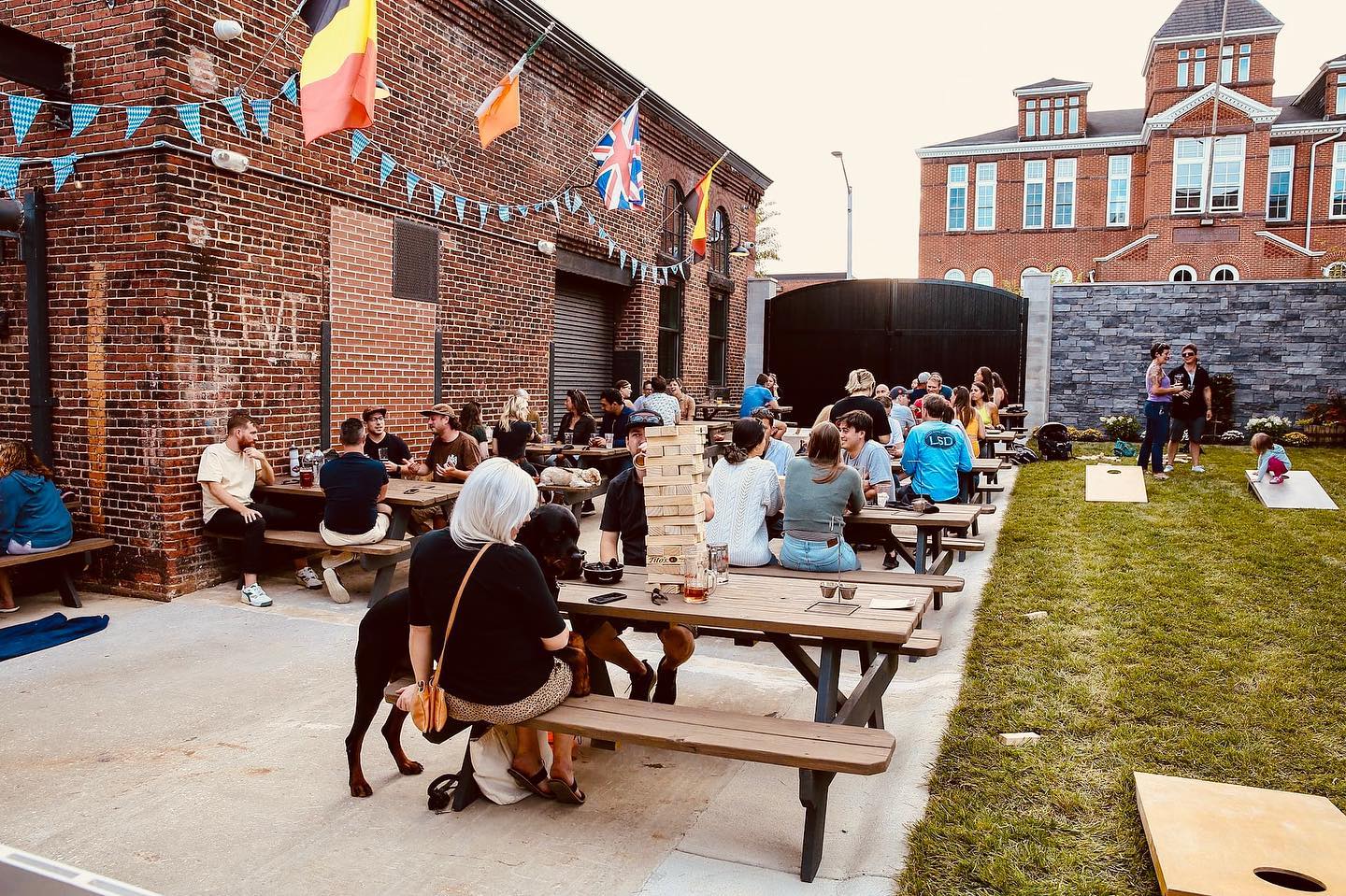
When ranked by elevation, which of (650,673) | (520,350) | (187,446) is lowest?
(650,673)

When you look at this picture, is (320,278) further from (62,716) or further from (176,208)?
(62,716)

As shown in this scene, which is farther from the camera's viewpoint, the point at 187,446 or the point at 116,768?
the point at 187,446

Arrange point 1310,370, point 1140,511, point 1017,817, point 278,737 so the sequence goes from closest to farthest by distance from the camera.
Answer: point 1017,817 → point 278,737 → point 1140,511 → point 1310,370

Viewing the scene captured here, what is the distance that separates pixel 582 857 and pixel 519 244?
9178 millimetres

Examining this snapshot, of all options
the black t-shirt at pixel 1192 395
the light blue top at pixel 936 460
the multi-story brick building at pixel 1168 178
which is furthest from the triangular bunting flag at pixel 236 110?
the multi-story brick building at pixel 1168 178

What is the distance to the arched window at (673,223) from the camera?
54.1 feet

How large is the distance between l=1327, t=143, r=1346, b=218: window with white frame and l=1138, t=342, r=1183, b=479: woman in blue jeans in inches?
1132

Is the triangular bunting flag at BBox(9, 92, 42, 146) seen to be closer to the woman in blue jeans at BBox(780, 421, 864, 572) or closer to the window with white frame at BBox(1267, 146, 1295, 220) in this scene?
the woman in blue jeans at BBox(780, 421, 864, 572)

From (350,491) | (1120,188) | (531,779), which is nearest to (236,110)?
(350,491)

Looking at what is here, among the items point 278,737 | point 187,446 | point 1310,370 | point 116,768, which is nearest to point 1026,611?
point 278,737

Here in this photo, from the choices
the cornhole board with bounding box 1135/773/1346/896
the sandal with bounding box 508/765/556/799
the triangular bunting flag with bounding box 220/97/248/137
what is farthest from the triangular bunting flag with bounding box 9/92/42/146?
→ the cornhole board with bounding box 1135/773/1346/896

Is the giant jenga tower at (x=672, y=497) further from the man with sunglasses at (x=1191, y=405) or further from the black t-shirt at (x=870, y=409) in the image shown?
the man with sunglasses at (x=1191, y=405)

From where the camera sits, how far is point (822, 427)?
555 centimetres

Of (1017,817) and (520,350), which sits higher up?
(520,350)
